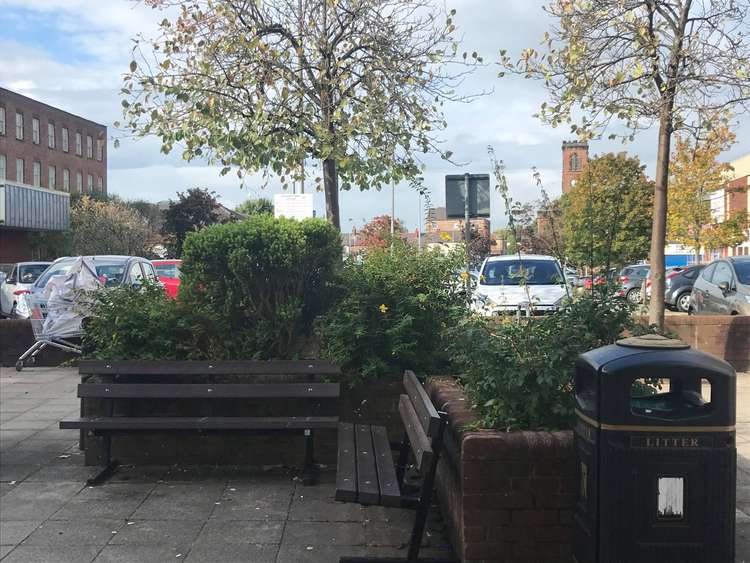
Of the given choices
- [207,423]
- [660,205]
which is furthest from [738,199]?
[207,423]

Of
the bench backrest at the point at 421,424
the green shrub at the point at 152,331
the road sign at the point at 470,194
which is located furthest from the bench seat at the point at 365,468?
the road sign at the point at 470,194

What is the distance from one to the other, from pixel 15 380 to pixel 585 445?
9711 mm

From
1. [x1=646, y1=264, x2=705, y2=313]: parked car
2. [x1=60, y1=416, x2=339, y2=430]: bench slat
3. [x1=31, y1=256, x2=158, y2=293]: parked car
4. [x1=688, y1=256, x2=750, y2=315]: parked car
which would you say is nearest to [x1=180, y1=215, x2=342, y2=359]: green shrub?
[x1=60, y1=416, x2=339, y2=430]: bench slat

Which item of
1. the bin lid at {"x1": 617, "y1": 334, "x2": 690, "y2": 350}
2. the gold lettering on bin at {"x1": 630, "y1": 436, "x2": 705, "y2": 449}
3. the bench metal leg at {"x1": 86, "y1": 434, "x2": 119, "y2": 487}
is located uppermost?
the bin lid at {"x1": 617, "y1": 334, "x2": 690, "y2": 350}

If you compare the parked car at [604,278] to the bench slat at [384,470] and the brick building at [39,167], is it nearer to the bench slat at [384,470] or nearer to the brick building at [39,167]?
the bench slat at [384,470]

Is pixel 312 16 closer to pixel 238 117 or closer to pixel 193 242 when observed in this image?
pixel 238 117

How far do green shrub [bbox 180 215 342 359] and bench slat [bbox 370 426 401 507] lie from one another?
4.69 feet

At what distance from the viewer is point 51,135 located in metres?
60.9

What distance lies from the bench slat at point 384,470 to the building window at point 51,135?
61.2 m

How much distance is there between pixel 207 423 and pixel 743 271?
11301 millimetres

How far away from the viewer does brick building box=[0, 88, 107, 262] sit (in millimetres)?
45562

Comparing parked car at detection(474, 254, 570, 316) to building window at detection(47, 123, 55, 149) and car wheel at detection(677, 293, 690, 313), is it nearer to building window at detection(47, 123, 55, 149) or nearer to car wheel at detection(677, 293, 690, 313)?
car wheel at detection(677, 293, 690, 313)

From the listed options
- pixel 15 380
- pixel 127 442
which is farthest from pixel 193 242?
pixel 15 380

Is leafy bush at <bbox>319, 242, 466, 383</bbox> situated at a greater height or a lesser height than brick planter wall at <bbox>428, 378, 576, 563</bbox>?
greater
